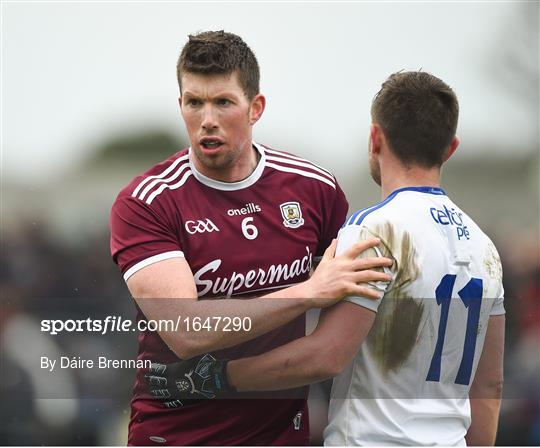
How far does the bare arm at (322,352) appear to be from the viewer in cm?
319

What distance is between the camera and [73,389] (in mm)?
5629

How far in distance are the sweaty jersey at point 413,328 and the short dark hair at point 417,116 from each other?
5.9 inches

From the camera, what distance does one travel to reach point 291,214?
4.00 metres

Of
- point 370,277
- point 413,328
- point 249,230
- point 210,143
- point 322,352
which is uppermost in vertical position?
point 210,143

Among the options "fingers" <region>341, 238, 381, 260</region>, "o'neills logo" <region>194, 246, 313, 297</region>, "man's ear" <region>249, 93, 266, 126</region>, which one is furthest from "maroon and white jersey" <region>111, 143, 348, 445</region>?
"fingers" <region>341, 238, 381, 260</region>

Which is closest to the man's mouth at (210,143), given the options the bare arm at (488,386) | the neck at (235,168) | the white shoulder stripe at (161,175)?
the neck at (235,168)

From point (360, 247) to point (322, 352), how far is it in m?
0.41

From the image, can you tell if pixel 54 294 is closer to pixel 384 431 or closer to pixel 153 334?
pixel 153 334

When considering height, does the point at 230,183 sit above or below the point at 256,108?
below

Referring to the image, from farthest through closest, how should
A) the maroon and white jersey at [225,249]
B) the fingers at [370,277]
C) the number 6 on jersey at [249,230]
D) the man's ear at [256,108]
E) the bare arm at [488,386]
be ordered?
the man's ear at [256,108] < the number 6 on jersey at [249,230] < the maroon and white jersey at [225,249] < the bare arm at [488,386] < the fingers at [370,277]

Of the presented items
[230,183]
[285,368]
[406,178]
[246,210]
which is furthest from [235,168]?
[285,368]

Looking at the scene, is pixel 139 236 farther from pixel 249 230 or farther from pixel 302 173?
pixel 302 173

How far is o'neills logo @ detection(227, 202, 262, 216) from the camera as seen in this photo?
3.93 metres

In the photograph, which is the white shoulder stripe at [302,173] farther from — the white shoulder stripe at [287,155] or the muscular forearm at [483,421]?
the muscular forearm at [483,421]
